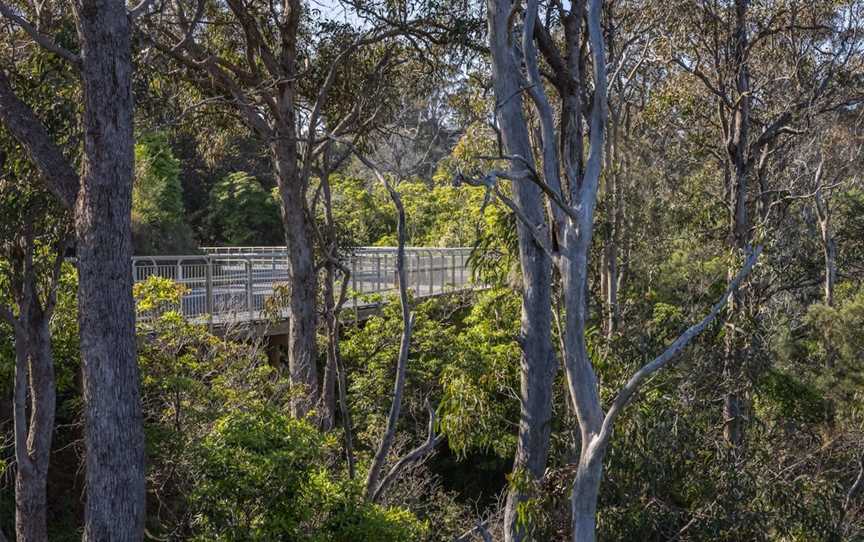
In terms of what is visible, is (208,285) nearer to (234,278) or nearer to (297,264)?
(234,278)

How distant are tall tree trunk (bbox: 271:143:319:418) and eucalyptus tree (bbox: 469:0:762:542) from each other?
182 inches

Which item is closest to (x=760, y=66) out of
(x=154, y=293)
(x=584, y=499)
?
(x=154, y=293)

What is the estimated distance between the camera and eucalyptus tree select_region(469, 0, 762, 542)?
21.0 feet

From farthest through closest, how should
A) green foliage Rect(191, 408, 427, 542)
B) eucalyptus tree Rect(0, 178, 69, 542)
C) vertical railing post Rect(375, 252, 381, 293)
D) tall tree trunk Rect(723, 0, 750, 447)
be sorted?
vertical railing post Rect(375, 252, 381, 293), tall tree trunk Rect(723, 0, 750, 447), eucalyptus tree Rect(0, 178, 69, 542), green foliage Rect(191, 408, 427, 542)

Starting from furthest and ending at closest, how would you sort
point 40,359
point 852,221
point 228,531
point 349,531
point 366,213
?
point 366,213 → point 852,221 → point 40,359 → point 349,531 → point 228,531

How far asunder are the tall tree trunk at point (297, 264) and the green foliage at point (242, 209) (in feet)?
73.3

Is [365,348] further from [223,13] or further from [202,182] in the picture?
[202,182]

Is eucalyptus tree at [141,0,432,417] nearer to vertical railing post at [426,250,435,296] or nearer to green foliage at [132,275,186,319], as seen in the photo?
green foliage at [132,275,186,319]

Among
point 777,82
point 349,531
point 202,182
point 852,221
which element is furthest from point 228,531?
point 202,182

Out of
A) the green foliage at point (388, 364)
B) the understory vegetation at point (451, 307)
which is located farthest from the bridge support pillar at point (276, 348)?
the green foliage at point (388, 364)

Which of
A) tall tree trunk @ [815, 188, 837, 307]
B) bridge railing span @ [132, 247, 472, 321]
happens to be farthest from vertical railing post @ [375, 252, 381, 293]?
tall tree trunk @ [815, 188, 837, 307]

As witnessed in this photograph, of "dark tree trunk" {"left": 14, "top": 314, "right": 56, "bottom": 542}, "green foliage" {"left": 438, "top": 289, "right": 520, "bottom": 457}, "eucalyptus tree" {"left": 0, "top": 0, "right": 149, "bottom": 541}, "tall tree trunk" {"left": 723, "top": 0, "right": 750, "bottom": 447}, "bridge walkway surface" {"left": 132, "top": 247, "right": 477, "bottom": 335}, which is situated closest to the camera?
"eucalyptus tree" {"left": 0, "top": 0, "right": 149, "bottom": 541}

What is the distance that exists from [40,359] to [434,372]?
8.88m

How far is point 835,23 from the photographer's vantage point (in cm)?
1552
